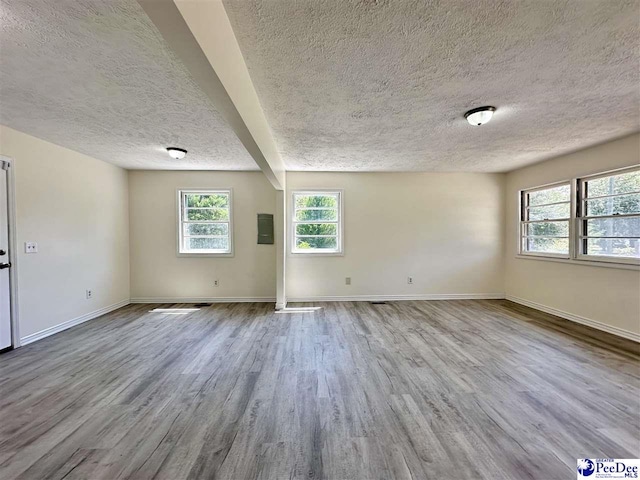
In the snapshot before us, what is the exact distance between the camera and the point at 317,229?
5.31 metres

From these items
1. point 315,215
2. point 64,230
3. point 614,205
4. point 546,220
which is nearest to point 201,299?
point 64,230

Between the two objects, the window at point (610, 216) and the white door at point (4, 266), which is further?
the window at point (610, 216)

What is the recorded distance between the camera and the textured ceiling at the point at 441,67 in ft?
4.80

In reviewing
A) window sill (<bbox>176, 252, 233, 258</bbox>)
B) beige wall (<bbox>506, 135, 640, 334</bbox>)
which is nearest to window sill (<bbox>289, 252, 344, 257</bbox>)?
window sill (<bbox>176, 252, 233, 258</bbox>)

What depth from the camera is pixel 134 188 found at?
5.05m

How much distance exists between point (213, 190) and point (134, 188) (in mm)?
1453

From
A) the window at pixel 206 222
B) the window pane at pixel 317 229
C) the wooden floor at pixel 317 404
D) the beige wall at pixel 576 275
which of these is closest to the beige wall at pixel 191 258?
the window at pixel 206 222

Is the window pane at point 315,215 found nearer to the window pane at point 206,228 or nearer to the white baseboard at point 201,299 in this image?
the window pane at point 206,228

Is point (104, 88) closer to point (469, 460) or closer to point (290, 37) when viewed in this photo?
point (290, 37)

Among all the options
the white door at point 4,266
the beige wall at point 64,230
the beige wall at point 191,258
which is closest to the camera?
the white door at point 4,266

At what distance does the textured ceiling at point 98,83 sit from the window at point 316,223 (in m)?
1.86

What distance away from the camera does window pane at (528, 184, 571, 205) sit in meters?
4.15

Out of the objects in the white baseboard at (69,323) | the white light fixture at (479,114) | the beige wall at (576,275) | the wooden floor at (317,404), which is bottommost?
the wooden floor at (317,404)

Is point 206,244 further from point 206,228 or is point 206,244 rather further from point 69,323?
point 69,323
